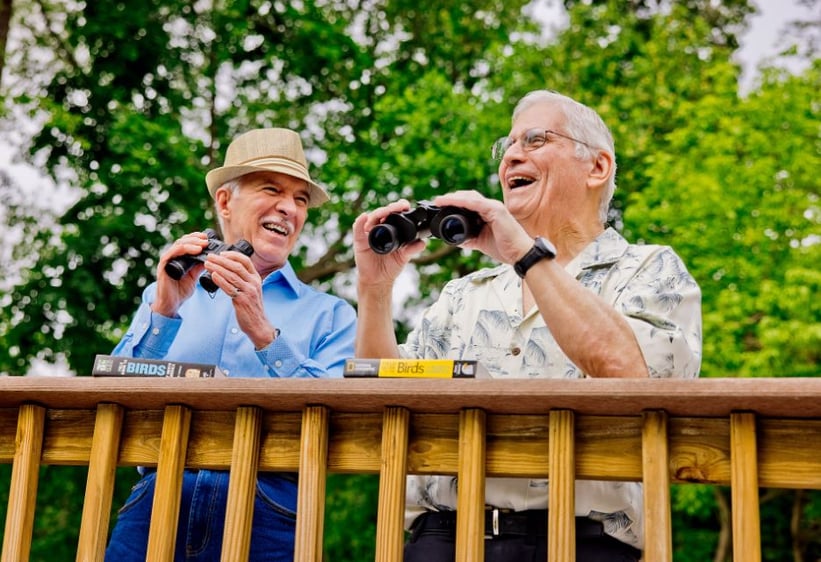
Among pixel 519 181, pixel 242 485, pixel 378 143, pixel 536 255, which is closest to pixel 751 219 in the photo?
pixel 378 143

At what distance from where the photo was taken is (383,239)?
2.62m

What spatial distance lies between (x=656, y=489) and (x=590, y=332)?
48cm

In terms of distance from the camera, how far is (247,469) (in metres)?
2.11

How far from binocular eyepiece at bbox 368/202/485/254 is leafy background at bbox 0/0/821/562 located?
844cm

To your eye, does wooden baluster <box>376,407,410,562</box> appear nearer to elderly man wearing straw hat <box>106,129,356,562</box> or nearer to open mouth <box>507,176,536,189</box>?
elderly man wearing straw hat <box>106,129,356,562</box>

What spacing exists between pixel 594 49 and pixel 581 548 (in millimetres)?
11991

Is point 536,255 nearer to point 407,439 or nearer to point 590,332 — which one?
point 590,332

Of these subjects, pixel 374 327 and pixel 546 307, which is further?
pixel 374 327

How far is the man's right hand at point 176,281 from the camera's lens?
2.93m

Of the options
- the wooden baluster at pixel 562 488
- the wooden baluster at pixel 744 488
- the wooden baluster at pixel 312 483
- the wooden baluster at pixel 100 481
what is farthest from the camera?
the wooden baluster at pixel 100 481

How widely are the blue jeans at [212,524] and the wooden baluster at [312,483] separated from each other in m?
0.75

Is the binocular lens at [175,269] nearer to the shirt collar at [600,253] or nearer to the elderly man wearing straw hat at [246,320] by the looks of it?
the elderly man wearing straw hat at [246,320]

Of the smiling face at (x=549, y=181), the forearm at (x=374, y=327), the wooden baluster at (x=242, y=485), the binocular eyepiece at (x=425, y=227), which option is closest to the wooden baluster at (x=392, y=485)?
the wooden baluster at (x=242, y=485)

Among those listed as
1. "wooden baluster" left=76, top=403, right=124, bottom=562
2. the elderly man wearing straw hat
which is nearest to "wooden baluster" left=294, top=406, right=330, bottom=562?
"wooden baluster" left=76, top=403, right=124, bottom=562
